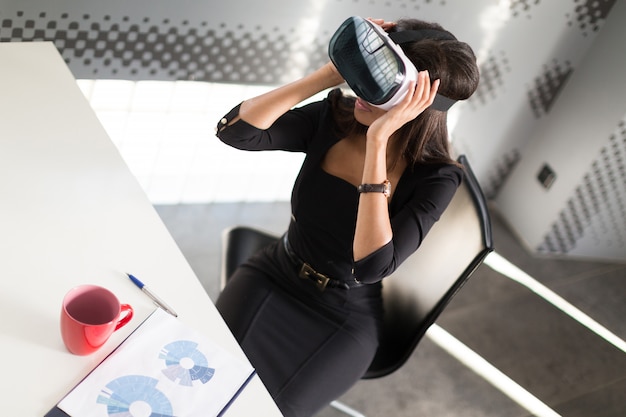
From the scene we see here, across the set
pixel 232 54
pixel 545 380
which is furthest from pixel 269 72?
pixel 545 380

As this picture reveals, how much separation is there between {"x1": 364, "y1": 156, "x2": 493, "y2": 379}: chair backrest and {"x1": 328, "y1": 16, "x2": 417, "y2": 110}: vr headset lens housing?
0.38 m

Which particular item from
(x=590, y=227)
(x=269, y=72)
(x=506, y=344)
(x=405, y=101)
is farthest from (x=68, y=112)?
(x=590, y=227)

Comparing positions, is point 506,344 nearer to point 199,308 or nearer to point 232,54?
point 232,54

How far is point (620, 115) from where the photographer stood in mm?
2750

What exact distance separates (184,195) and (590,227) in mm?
1833

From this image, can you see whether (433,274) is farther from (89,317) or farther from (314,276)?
(89,317)

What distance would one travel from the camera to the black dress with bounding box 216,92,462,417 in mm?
1645

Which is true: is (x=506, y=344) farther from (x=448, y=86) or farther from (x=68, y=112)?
(x=68, y=112)

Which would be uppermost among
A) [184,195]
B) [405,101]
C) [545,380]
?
[405,101]

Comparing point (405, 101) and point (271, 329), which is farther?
point (271, 329)

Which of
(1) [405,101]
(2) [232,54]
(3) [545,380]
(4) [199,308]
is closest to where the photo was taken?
(4) [199,308]

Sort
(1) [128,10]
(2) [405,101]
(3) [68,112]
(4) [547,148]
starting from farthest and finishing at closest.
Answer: (4) [547,148]
(1) [128,10]
(3) [68,112]
(2) [405,101]

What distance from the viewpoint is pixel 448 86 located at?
1569 millimetres

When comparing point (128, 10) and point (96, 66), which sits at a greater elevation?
point (128, 10)
